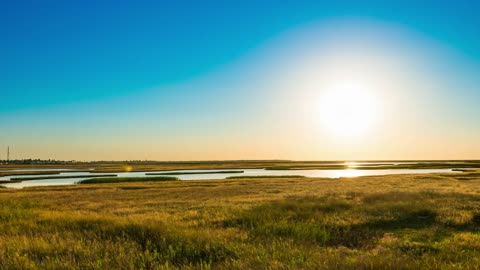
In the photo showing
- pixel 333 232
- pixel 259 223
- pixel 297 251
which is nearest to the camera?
pixel 297 251

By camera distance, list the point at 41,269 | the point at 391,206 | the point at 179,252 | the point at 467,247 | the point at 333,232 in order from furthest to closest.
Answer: the point at 391,206
the point at 333,232
the point at 467,247
the point at 179,252
the point at 41,269

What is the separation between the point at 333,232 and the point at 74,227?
901 cm

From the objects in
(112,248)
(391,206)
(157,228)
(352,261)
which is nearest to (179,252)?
(112,248)

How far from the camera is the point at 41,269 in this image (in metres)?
7.57

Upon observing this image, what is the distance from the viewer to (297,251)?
8.30m

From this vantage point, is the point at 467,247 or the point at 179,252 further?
the point at 467,247

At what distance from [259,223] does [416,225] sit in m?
6.28

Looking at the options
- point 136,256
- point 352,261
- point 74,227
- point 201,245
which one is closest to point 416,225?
point 352,261

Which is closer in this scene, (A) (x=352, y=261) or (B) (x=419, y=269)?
(B) (x=419, y=269)

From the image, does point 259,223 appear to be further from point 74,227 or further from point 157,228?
point 74,227

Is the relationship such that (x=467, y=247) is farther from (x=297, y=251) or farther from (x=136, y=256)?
(x=136, y=256)

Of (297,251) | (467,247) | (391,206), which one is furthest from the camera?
(391,206)

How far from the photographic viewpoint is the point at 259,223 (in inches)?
532

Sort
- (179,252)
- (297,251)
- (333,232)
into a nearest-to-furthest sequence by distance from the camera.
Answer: (297,251) → (179,252) → (333,232)
